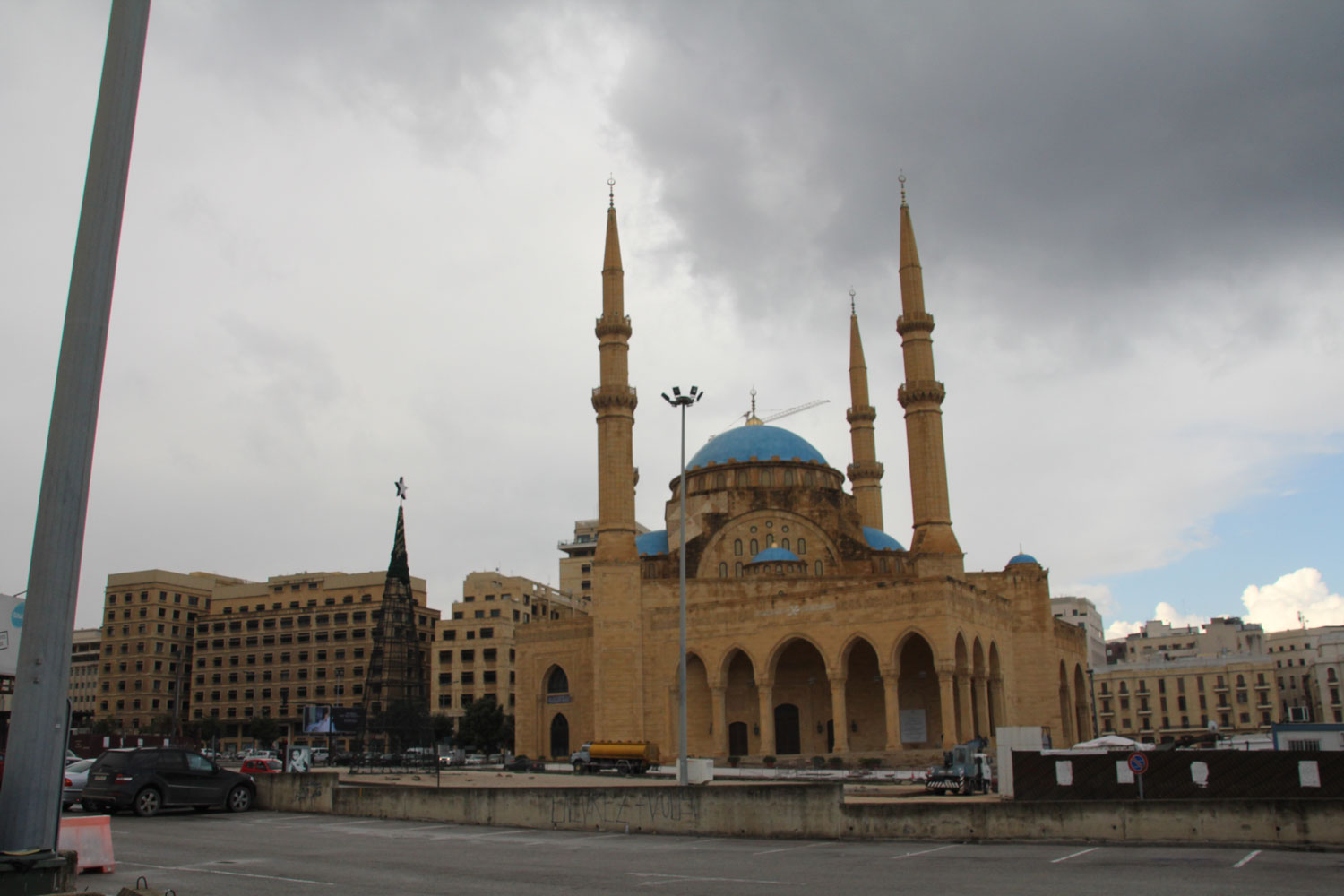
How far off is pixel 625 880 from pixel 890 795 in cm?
1664

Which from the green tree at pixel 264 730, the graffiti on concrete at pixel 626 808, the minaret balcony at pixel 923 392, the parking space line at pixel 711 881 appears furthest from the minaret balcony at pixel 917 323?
the green tree at pixel 264 730

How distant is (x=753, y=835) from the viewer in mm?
16922

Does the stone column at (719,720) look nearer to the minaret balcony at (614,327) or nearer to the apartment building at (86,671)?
the minaret balcony at (614,327)

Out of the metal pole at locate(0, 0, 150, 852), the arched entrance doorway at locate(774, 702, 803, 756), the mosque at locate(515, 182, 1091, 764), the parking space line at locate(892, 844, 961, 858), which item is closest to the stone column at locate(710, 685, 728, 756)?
the mosque at locate(515, 182, 1091, 764)

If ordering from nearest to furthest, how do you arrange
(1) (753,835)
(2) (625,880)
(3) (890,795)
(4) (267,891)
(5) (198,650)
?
(4) (267,891) → (2) (625,880) → (1) (753,835) → (3) (890,795) → (5) (198,650)

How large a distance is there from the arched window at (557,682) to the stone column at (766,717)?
1188 cm

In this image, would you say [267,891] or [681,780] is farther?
[681,780]

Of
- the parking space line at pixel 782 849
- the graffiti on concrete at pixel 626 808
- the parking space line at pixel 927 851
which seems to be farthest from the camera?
the graffiti on concrete at pixel 626 808

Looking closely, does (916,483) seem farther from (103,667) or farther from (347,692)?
(103,667)

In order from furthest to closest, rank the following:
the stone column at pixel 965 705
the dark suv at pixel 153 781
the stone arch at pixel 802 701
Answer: the stone arch at pixel 802 701
the stone column at pixel 965 705
the dark suv at pixel 153 781

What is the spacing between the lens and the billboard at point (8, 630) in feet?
65.9

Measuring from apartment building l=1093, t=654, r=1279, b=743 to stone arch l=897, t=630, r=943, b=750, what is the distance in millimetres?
38013

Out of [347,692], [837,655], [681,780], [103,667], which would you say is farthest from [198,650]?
[681,780]

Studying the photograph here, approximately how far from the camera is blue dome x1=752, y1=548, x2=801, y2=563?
5253cm
